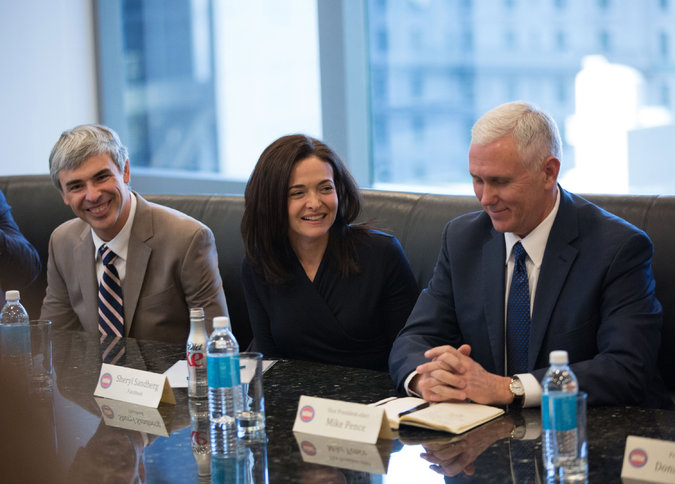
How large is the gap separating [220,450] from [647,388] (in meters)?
1.08

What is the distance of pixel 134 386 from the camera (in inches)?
85.7

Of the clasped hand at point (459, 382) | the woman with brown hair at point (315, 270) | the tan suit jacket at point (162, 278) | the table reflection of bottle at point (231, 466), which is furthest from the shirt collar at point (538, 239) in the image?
the tan suit jacket at point (162, 278)

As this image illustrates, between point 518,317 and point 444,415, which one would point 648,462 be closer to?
point 444,415

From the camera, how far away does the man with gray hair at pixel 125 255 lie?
311 centimetres

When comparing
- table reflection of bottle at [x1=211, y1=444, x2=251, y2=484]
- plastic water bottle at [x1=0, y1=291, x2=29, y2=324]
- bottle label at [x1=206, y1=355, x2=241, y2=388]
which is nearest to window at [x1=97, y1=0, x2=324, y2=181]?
plastic water bottle at [x1=0, y1=291, x2=29, y2=324]

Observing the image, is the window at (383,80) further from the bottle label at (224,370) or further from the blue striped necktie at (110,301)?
the bottle label at (224,370)

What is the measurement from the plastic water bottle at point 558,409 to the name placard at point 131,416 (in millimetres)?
823

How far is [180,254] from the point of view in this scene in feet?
10.2

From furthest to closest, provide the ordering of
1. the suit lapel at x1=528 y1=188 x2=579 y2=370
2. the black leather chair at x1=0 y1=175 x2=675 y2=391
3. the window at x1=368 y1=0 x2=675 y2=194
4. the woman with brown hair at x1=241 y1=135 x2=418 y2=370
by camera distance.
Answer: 1. the window at x1=368 y1=0 x2=675 y2=194
2. the woman with brown hair at x1=241 y1=135 x2=418 y2=370
3. the black leather chair at x1=0 y1=175 x2=675 y2=391
4. the suit lapel at x1=528 y1=188 x2=579 y2=370

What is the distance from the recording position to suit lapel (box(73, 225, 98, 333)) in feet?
10.5

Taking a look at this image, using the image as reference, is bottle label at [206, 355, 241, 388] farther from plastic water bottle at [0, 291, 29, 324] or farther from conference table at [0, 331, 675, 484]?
plastic water bottle at [0, 291, 29, 324]

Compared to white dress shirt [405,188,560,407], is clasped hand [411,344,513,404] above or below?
below

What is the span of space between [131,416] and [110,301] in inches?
45.4

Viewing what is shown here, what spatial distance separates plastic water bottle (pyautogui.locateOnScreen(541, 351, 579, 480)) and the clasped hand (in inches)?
14.9
